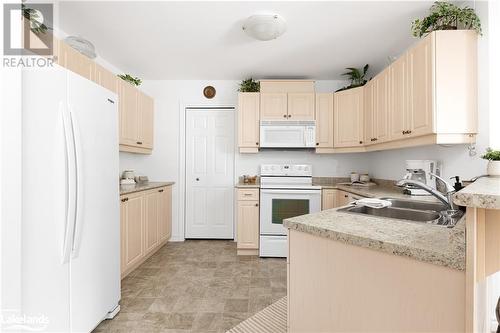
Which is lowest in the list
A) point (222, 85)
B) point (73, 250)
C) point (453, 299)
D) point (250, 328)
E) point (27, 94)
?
point (250, 328)

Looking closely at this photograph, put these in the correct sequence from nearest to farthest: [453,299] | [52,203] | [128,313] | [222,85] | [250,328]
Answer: [453,299]
[52,203]
[250,328]
[128,313]
[222,85]

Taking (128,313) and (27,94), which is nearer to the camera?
(27,94)

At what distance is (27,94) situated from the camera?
1.23 metres

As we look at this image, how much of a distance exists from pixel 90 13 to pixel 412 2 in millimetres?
2812

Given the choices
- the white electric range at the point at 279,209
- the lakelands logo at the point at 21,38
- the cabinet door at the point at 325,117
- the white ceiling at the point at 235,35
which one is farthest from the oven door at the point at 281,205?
the lakelands logo at the point at 21,38

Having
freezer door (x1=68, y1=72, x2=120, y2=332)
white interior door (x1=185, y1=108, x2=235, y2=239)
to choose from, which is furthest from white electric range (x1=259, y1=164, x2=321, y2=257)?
freezer door (x1=68, y1=72, x2=120, y2=332)

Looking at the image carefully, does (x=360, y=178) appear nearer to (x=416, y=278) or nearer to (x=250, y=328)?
(x=250, y=328)

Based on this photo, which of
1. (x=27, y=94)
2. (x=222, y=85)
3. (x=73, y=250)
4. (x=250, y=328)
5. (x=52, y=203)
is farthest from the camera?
(x=222, y=85)

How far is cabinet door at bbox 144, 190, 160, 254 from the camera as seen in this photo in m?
3.00

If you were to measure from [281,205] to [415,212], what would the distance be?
1.91 meters

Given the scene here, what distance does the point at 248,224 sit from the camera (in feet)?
10.9

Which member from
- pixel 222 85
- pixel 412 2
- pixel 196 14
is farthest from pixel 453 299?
pixel 222 85

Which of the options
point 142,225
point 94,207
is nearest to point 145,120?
point 142,225

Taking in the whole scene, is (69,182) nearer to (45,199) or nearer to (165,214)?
(45,199)
